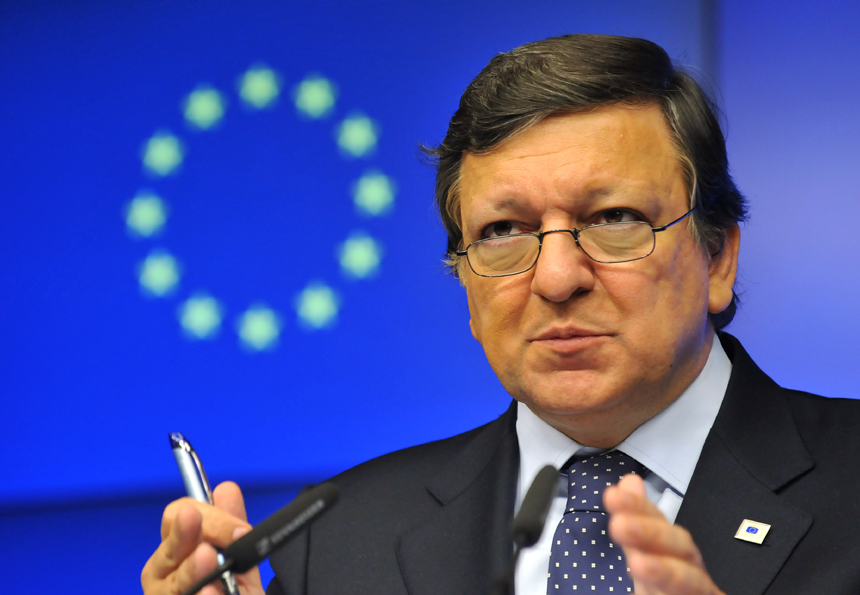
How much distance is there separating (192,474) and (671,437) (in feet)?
2.50

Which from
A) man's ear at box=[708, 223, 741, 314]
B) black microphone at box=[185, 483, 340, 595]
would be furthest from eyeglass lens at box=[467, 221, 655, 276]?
black microphone at box=[185, 483, 340, 595]

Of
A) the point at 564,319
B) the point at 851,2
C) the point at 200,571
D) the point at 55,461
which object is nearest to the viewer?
the point at 200,571

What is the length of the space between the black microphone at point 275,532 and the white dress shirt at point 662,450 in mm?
589

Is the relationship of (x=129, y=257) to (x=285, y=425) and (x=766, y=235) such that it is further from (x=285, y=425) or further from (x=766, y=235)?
(x=766, y=235)

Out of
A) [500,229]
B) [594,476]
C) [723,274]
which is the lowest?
[594,476]

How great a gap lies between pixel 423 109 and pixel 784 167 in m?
1.02

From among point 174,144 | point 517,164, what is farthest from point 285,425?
point 517,164

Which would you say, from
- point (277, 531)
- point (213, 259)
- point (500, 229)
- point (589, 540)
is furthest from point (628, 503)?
point (213, 259)

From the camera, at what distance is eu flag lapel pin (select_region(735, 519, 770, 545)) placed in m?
1.27

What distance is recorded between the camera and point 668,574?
86 cm

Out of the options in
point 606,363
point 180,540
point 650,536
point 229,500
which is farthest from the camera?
point 606,363

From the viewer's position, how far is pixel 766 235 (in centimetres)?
236

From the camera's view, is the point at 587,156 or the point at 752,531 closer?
the point at 752,531

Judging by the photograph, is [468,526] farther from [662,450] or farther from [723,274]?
[723,274]
